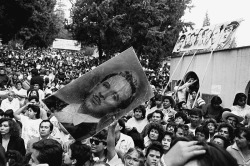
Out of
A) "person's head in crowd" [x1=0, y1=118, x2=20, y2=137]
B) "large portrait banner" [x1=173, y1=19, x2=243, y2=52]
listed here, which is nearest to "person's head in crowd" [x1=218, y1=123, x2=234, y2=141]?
"person's head in crowd" [x1=0, y1=118, x2=20, y2=137]

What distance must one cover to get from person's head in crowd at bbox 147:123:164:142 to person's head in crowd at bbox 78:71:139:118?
5.26 feet

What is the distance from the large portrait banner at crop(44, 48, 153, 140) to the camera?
3.92 metres

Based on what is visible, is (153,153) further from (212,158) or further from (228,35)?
(228,35)

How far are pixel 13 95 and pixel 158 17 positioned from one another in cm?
1667

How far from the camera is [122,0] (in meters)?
23.2

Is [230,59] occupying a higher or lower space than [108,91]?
higher

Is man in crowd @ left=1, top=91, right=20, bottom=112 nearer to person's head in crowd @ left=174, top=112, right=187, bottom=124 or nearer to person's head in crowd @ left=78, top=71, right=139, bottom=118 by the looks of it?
person's head in crowd @ left=174, top=112, right=187, bottom=124

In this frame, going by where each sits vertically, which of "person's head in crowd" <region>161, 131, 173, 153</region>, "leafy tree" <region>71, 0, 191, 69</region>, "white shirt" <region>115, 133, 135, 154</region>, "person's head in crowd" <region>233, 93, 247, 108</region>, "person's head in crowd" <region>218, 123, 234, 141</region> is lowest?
"white shirt" <region>115, 133, 135, 154</region>

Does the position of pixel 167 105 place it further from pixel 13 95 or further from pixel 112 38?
pixel 112 38

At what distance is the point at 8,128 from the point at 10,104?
2756 millimetres

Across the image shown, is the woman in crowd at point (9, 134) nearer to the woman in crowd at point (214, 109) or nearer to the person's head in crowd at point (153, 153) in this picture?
the person's head in crowd at point (153, 153)

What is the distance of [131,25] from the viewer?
23.7 m

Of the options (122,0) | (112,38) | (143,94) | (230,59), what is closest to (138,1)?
(122,0)

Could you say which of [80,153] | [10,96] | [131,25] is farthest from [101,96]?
[131,25]
